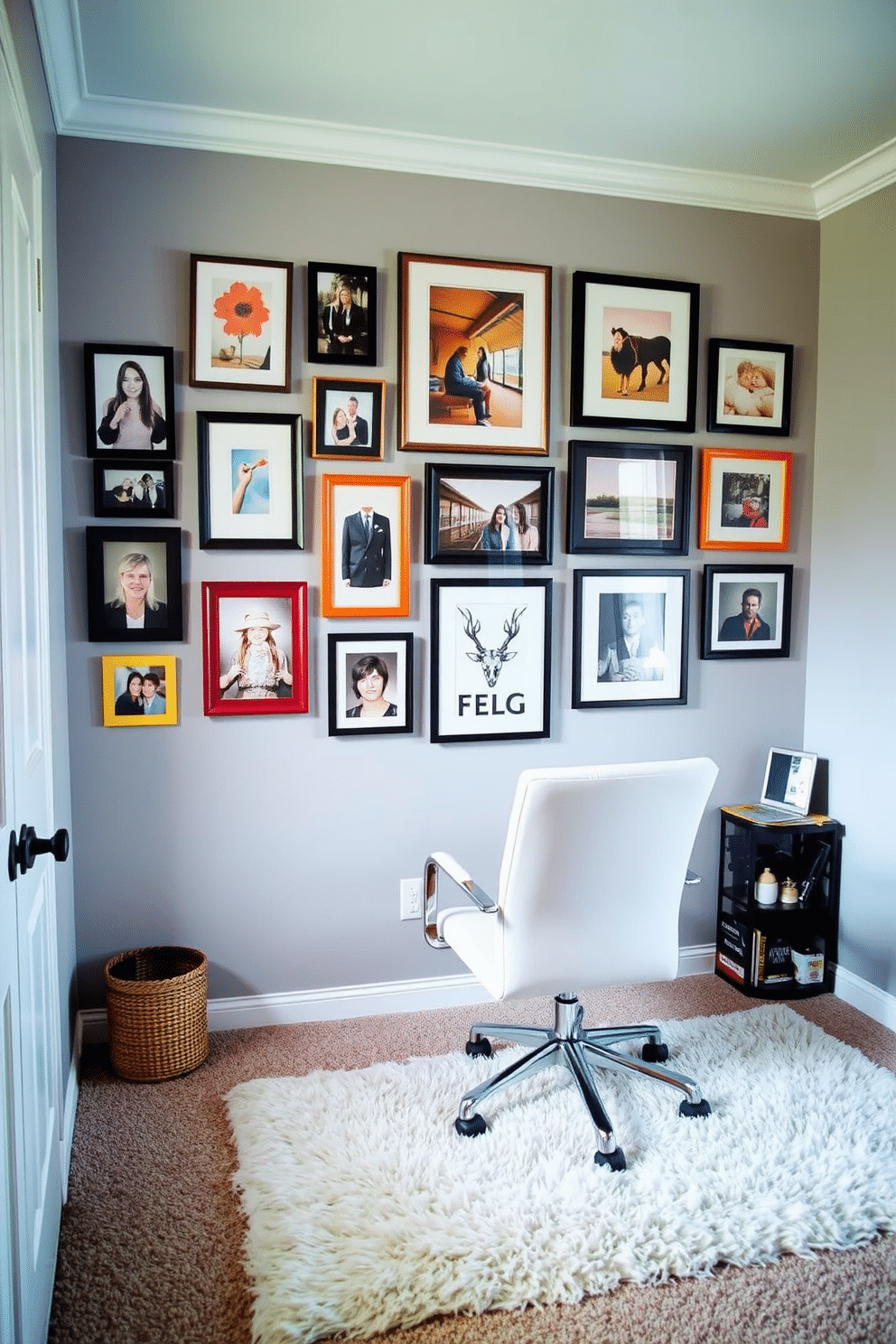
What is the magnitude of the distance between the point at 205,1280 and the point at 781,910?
205 cm

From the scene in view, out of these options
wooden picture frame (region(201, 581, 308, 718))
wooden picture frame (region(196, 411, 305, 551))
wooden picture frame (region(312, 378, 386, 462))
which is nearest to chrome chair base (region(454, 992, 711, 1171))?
wooden picture frame (region(201, 581, 308, 718))

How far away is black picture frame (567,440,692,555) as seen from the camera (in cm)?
311

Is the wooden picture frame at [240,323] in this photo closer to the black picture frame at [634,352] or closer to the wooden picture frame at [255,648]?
the wooden picture frame at [255,648]

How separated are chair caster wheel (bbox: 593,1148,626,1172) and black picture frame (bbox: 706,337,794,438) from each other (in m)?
2.24

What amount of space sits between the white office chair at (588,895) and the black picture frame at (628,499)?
1.11 metres

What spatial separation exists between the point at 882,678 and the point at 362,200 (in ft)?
7.14

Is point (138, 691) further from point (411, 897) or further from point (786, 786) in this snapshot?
point (786, 786)

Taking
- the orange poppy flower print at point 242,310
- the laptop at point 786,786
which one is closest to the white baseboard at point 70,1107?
the orange poppy flower print at point 242,310

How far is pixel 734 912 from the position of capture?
3.30 m

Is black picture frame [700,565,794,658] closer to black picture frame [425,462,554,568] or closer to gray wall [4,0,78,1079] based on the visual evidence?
black picture frame [425,462,554,568]

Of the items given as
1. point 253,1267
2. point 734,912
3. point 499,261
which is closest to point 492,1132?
point 253,1267

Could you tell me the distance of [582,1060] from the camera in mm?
2441

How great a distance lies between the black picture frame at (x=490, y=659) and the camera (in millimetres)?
3033

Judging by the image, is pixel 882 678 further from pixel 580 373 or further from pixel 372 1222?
pixel 372 1222
